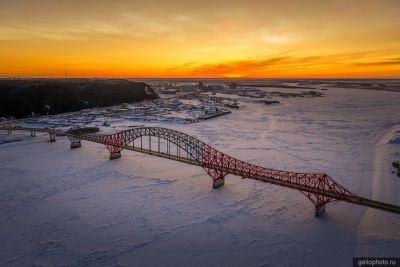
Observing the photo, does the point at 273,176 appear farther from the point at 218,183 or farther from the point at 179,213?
the point at 179,213

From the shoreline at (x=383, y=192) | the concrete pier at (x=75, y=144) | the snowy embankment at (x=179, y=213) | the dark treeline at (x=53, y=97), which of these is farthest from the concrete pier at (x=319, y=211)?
the dark treeline at (x=53, y=97)

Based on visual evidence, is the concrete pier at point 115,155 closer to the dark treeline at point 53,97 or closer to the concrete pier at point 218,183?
the concrete pier at point 218,183

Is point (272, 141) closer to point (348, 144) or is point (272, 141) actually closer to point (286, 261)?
point (348, 144)

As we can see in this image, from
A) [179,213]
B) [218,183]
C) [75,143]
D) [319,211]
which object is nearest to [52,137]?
[75,143]

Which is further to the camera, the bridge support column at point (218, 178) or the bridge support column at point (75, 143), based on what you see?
the bridge support column at point (75, 143)

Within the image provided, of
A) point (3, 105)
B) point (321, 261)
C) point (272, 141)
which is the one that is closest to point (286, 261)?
point (321, 261)

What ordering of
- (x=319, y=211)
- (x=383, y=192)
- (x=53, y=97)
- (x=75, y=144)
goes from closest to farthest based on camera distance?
(x=319, y=211) → (x=383, y=192) → (x=75, y=144) → (x=53, y=97)
